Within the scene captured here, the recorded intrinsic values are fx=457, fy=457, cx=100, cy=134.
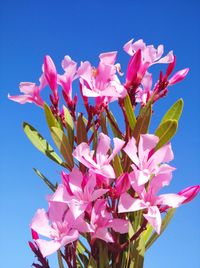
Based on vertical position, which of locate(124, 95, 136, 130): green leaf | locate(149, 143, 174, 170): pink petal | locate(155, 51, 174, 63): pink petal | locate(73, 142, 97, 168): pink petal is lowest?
locate(149, 143, 174, 170): pink petal

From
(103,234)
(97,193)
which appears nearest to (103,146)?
(97,193)

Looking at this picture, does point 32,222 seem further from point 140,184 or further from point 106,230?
point 140,184

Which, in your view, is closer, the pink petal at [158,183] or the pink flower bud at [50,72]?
the pink petal at [158,183]

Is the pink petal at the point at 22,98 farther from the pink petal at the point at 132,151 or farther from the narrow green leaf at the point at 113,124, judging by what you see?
the pink petal at the point at 132,151

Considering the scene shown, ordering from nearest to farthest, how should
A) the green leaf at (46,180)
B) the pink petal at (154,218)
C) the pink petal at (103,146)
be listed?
the pink petal at (154,218)
the pink petal at (103,146)
the green leaf at (46,180)

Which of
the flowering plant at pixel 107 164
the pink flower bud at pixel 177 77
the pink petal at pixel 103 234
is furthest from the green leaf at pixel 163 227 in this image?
the pink flower bud at pixel 177 77

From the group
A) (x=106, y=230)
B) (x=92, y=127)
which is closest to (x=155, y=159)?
(x=106, y=230)

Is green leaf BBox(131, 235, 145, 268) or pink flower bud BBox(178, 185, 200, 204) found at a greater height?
pink flower bud BBox(178, 185, 200, 204)

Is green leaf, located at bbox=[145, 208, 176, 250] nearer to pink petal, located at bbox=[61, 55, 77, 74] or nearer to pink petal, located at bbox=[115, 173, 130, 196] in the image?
pink petal, located at bbox=[115, 173, 130, 196]

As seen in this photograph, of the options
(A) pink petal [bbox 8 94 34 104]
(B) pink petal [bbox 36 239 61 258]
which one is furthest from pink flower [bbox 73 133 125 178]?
(A) pink petal [bbox 8 94 34 104]
